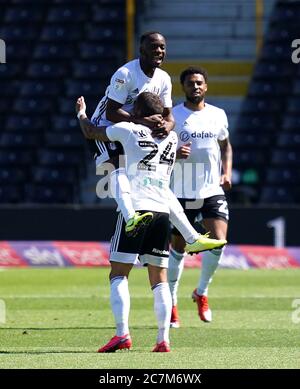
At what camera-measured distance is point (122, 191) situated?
393 inches

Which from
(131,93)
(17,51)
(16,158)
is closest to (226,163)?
(131,93)

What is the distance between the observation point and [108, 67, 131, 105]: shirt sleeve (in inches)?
424

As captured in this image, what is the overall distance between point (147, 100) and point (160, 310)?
5.67ft

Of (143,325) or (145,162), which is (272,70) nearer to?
(143,325)

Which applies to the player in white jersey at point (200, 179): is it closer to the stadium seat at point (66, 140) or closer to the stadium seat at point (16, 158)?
the stadium seat at point (66, 140)

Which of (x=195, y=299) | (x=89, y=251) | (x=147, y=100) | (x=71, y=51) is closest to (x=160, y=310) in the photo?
(x=147, y=100)

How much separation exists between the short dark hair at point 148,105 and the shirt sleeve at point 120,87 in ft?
1.97

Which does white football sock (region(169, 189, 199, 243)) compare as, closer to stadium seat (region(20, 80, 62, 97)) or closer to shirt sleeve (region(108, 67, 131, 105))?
shirt sleeve (region(108, 67, 131, 105))

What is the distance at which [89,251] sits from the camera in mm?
22984

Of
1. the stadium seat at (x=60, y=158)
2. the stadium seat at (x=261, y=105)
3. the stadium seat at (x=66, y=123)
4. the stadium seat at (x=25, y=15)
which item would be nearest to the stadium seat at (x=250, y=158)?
the stadium seat at (x=261, y=105)
